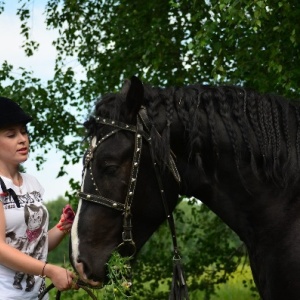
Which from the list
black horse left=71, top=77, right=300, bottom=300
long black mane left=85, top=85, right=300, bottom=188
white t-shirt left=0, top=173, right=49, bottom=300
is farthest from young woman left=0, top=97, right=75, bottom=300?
long black mane left=85, top=85, right=300, bottom=188

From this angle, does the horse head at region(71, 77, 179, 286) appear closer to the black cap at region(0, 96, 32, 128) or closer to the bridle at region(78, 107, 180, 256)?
the bridle at region(78, 107, 180, 256)

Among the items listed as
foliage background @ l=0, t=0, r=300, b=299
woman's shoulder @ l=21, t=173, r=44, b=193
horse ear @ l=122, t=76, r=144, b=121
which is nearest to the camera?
horse ear @ l=122, t=76, r=144, b=121

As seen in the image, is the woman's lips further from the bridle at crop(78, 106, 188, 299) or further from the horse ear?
the horse ear

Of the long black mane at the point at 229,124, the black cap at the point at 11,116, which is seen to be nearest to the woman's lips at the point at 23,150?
the black cap at the point at 11,116

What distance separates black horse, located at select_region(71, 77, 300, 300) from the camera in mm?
3756

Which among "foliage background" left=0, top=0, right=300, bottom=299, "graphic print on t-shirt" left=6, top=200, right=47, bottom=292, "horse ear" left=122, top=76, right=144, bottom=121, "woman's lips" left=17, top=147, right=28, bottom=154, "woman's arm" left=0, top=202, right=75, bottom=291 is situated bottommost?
"woman's arm" left=0, top=202, right=75, bottom=291

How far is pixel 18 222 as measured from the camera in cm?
396

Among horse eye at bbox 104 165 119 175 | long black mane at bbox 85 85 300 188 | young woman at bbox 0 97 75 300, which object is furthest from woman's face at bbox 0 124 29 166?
horse eye at bbox 104 165 119 175

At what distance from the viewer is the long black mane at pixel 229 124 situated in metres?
3.80

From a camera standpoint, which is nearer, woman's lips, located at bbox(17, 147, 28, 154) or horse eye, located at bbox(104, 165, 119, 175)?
horse eye, located at bbox(104, 165, 119, 175)

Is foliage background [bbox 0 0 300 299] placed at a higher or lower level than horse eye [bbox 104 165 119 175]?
higher

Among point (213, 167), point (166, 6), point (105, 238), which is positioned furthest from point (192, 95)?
point (166, 6)

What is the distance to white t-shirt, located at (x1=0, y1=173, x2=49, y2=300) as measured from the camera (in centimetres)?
396

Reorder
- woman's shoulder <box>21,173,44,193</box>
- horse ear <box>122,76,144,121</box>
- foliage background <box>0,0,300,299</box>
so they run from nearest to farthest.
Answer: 1. horse ear <box>122,76,144,121</box>
2. woman's shoulder <box>21,173,44,193</box>
3. foliage background <box>0,0,300,299</box>
